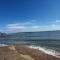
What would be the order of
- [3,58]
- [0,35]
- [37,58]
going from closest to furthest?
[3,58] → [37,58] → [0,35]

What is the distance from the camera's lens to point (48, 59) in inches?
540

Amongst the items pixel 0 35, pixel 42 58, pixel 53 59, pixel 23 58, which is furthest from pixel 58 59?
pixel 0 35

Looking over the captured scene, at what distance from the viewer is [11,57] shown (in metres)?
10.3

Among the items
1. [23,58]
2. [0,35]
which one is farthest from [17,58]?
[0,35]

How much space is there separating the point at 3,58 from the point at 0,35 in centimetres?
5697

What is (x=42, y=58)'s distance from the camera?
13711 millimetres

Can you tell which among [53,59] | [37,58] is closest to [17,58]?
[37,58]

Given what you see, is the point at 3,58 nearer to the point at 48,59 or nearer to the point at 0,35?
the point at 48,59

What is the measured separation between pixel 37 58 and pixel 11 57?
11.9 ft

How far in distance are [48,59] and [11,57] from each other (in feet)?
14.6

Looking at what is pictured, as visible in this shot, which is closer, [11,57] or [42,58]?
[11,57]

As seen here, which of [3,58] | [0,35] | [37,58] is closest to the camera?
[3,58]

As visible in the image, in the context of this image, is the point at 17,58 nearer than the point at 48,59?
Yes

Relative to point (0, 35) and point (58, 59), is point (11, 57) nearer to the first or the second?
point (58, 59)
